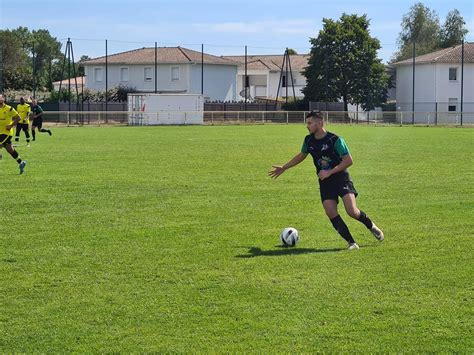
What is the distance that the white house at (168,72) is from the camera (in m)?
75.1

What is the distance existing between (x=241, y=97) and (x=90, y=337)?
7913 cm

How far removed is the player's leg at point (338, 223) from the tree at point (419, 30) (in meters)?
103

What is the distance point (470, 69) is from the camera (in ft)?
231

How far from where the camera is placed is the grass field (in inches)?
241

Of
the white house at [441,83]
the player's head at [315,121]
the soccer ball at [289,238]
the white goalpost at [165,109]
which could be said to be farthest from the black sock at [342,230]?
the white house at [441,83]

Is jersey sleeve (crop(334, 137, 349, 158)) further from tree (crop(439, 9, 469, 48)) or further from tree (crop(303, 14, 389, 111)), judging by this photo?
tree (crop(439, 9, 469, 48))

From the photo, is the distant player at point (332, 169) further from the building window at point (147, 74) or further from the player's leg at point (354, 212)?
the building window at point (147, 74)

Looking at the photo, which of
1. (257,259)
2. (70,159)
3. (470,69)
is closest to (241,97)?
(470,69)

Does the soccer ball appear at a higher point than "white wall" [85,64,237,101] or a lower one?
lower

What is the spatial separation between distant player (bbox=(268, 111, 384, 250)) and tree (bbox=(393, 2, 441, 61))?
102823 mm

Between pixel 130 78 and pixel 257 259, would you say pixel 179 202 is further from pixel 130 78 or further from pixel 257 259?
pixel 130 78

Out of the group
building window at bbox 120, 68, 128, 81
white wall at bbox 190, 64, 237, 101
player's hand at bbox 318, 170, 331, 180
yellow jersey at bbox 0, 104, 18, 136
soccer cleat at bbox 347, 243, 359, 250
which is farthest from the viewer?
building window at bbox 120, 68, 128, 81

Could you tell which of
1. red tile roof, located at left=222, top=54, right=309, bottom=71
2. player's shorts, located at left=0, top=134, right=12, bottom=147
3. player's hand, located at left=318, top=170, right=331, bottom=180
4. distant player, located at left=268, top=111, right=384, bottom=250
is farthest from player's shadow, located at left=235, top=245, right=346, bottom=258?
red tile roof, located at left=222, top=54, right=309, bottom=71

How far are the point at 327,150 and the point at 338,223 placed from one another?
37.0 inches
